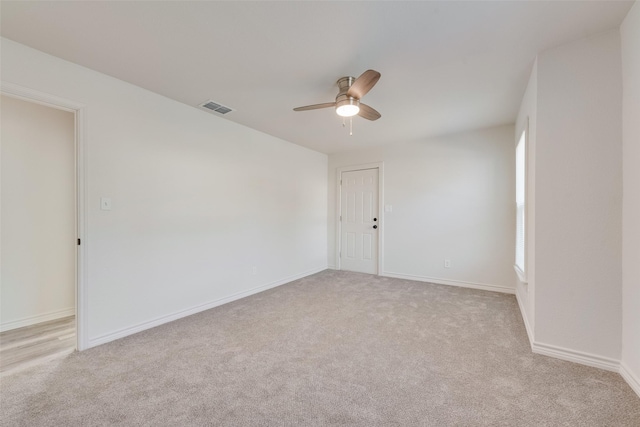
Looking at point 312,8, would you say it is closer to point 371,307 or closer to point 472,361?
point 472,361

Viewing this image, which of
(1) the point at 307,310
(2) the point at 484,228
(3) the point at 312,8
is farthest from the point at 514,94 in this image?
(1) the point at 307,310

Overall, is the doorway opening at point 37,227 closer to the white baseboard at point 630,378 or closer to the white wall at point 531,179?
the white wall at point 531,179

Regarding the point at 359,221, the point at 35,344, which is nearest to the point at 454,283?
the point at 359,221

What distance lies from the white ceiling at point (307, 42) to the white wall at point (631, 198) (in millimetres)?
213

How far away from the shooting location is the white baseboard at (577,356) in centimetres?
184

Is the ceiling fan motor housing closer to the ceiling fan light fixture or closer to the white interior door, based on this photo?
the ceiling fan light fixture

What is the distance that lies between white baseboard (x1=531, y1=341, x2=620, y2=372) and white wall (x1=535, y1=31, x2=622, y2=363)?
0.02 m

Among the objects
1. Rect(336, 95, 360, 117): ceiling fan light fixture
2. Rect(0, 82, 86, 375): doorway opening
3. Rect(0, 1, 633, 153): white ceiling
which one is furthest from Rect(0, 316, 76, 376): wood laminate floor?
Rect(336, 95, 360, 117): ceiling fan light fixture

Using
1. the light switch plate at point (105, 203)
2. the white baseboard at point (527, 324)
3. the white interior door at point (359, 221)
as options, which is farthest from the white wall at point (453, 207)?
the light switch plate at point (105, 203)

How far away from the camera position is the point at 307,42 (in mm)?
1874

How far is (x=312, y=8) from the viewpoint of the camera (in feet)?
5.16

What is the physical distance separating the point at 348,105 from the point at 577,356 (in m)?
2.60

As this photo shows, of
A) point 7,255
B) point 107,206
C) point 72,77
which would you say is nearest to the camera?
point 72,77

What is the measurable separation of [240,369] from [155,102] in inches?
104
